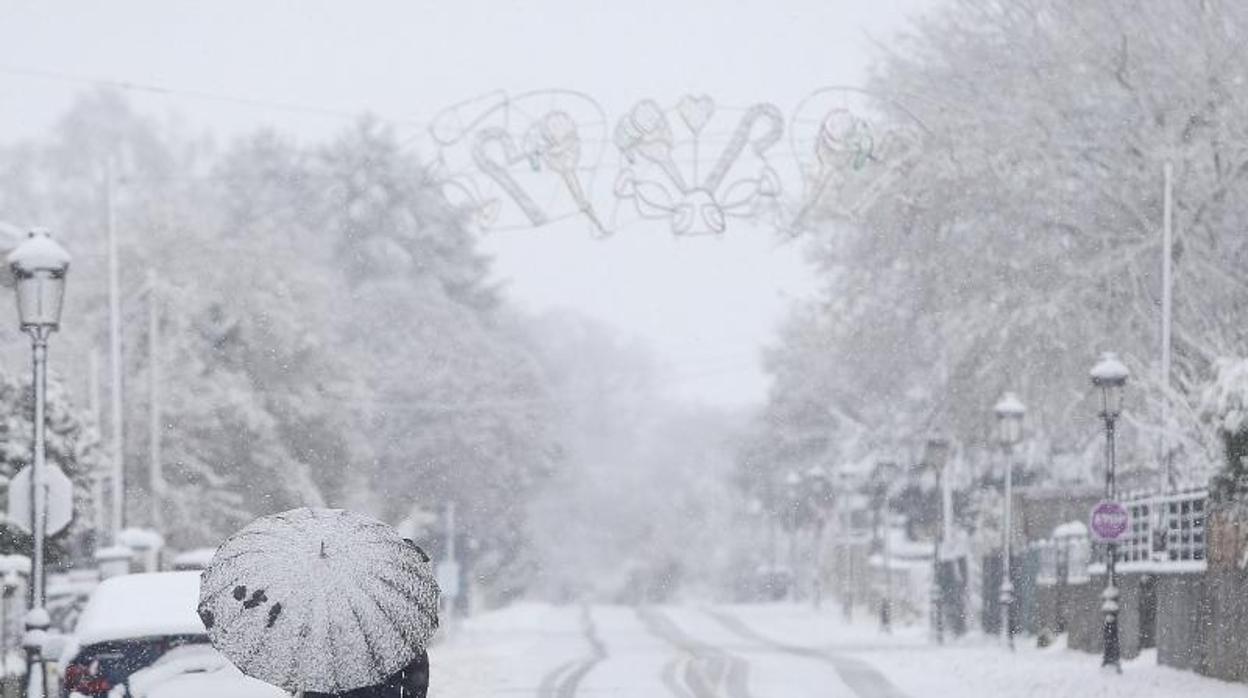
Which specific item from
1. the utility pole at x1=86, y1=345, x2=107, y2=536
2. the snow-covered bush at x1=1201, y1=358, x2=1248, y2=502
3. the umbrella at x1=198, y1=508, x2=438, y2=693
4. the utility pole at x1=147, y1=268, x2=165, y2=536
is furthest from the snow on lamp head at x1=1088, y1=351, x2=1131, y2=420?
the utility pole at x1=147, y1=268, x2=165, y2=536

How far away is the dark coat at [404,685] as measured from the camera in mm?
8828

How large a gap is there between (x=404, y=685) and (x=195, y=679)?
11.2 ft

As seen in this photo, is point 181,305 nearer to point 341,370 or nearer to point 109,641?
point 341,370

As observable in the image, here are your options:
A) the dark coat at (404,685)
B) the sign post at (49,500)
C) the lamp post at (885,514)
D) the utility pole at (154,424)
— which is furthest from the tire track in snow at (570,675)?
the dark coat at (404,685)

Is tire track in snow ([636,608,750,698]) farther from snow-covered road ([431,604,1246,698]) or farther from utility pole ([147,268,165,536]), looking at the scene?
utility pole ([147,268,165,536])

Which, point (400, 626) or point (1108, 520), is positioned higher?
point (400, 626)

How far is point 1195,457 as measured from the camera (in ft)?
101

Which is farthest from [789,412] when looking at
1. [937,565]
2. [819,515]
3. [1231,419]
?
[1231,419]

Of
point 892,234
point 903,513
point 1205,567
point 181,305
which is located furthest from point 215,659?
point 903,513

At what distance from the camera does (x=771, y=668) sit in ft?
98.6

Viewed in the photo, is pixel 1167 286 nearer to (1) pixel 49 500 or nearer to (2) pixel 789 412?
(1) pixel 49 500

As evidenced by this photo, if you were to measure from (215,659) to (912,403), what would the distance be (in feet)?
110

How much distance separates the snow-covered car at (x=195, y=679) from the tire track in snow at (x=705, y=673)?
10.8 m

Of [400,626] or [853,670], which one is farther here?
[853,670]
